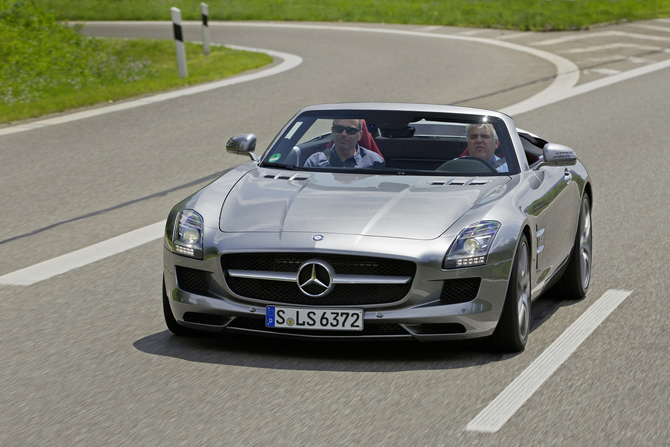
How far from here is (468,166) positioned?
6426mm

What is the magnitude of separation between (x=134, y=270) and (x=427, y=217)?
278 cm

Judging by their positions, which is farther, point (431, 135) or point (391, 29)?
point (391, 29)

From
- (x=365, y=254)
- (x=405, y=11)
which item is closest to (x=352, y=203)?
(x=365, y=254)

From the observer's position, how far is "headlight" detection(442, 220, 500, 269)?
5.19 meters

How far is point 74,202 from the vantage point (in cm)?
997

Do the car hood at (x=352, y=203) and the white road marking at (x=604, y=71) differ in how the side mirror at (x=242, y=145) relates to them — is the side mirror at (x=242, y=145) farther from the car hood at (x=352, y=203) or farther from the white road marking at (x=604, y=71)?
the white road marking at (x=604, y=71)

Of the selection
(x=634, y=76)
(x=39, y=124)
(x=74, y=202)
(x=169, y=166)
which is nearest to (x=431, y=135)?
(x=74, y=202)

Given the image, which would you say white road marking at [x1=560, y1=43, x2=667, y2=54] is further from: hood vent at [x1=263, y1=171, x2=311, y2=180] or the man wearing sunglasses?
hood vent at [x1=263, y1=171, x2=311, y2=180]

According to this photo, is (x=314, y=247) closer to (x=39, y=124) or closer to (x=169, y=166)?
(x=169, y=166)

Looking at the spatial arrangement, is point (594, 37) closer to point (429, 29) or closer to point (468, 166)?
point (429, 29)

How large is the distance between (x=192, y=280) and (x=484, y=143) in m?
2.17

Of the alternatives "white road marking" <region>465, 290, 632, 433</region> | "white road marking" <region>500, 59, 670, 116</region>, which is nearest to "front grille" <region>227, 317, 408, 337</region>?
"white road marking" <region>465, 290, 632, 433</region>

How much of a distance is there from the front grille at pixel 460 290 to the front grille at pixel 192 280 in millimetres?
1215

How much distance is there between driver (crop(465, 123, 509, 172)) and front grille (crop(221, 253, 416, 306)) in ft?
5.13
